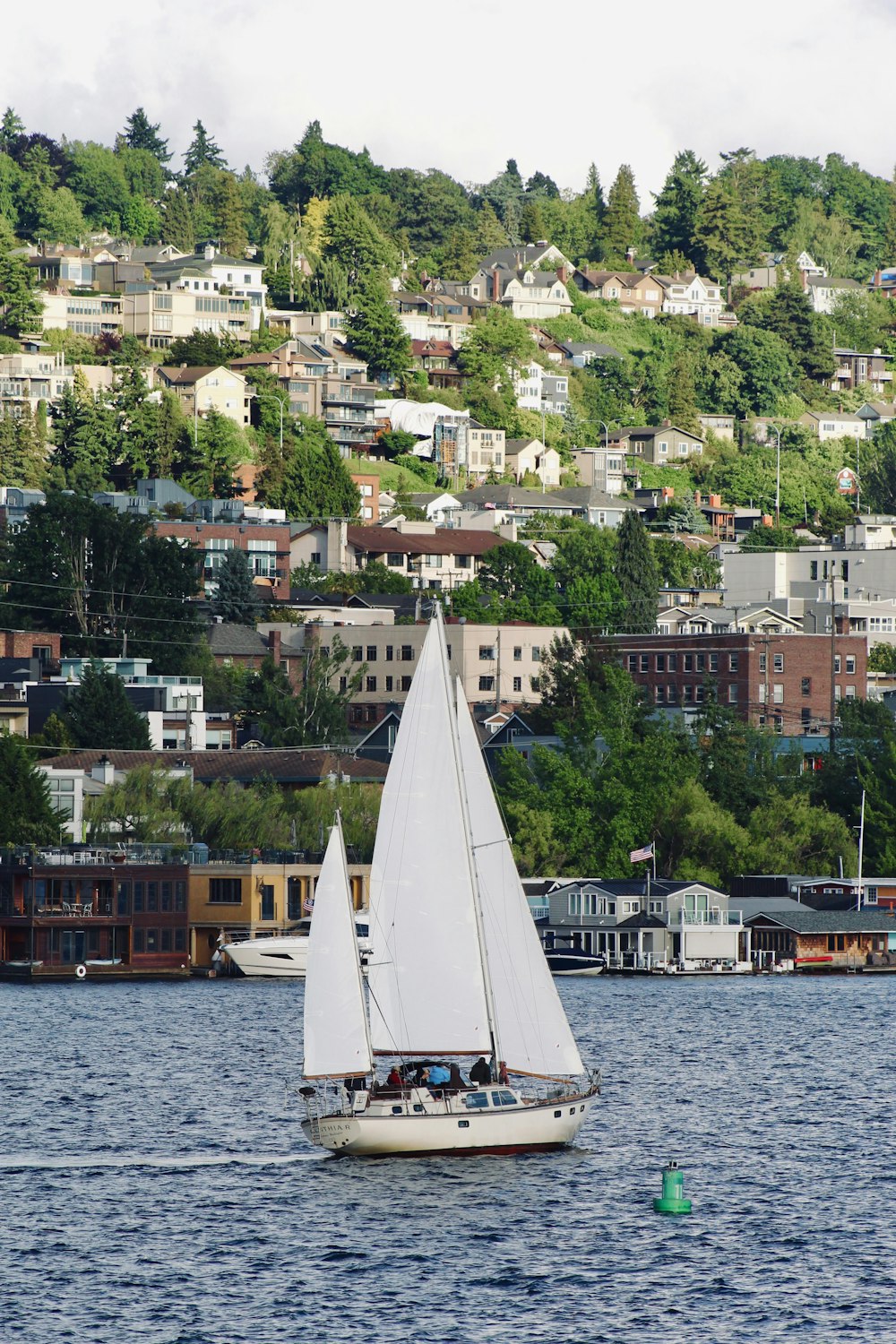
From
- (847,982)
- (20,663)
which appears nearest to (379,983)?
(847,982)

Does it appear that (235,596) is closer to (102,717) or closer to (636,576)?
(636,576)

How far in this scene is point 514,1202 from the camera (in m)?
53.5

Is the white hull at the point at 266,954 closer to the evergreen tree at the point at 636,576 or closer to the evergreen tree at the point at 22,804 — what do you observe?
the evergreen tree at the point at 22,804

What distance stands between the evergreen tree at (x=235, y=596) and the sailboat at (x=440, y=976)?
4811 inches

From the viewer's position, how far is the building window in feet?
399

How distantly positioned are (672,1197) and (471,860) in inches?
368

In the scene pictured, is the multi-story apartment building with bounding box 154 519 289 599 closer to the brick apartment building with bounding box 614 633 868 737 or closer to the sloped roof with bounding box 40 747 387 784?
the brick apartment building with bounding box 614 633 868 737

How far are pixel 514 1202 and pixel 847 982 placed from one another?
7458 centimetres

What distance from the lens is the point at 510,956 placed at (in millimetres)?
56812

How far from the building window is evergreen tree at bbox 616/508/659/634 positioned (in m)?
71.5

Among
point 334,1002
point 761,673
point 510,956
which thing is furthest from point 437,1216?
point 761,673

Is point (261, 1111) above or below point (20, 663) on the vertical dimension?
below

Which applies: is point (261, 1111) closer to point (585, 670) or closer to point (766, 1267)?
point (766, 1267)

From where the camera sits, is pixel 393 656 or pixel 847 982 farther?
pixel 393 656
